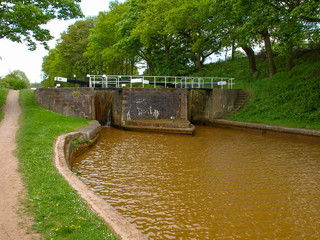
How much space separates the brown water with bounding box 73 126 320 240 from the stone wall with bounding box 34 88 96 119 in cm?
482

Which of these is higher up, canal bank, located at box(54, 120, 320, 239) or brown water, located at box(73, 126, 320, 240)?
canal bank, located at box(54, 120, 320, 239)

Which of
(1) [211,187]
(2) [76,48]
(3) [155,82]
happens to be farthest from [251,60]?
(2) [76,48]

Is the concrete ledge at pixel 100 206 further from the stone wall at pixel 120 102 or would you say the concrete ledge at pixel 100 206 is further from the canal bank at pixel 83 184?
the stone wall at pixel 120 102

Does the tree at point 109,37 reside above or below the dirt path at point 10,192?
above

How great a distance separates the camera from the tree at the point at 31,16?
38.8 ft

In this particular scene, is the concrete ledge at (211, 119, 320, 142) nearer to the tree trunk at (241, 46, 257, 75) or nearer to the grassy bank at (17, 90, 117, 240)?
the tree trunk at (241, 46, 257, 75)

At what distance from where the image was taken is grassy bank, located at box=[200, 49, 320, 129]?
543 inches

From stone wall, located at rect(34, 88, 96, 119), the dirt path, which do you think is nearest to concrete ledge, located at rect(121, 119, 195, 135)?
stone wall, located at rect(34, 88, 96, 119)

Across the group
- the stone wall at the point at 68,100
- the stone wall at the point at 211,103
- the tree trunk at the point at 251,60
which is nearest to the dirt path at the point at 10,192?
the stone wall at the point at 68,100

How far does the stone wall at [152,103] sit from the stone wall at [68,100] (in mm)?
2113

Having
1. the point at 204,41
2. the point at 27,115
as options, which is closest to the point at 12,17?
the point at 27,115

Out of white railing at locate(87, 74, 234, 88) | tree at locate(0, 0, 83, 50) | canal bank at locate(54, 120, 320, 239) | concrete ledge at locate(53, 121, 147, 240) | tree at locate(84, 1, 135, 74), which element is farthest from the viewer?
tree at locate(84, 1, 135, 74)

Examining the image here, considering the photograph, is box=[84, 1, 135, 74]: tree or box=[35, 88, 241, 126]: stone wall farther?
box=[84, 1, 135, 74]: tree

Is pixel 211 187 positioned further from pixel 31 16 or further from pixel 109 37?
pixel 109 37
